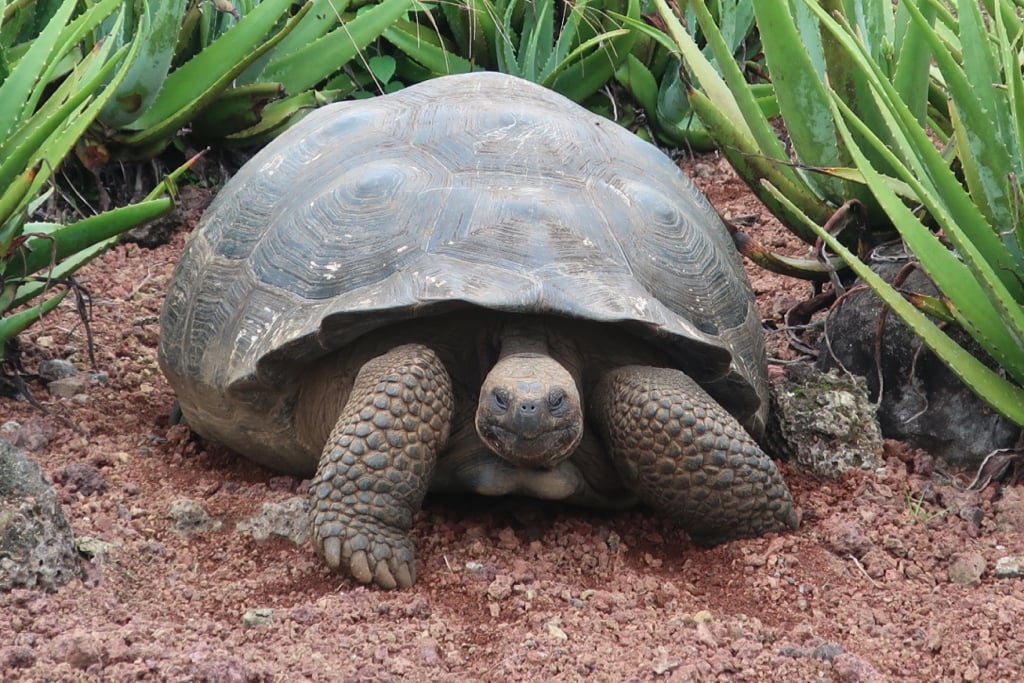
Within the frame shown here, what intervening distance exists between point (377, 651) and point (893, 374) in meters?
1.91

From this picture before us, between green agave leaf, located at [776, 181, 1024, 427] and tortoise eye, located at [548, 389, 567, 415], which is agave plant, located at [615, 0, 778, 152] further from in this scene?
tortoise eye, located at [548, 389, 567, 415]

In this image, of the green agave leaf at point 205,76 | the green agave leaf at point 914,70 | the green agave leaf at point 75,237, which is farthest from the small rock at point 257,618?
the green agave leaf at point 205,76

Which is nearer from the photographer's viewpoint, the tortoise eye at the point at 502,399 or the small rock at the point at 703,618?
the small rock at the point at 703,618

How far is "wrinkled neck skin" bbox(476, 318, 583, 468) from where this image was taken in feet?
9.84

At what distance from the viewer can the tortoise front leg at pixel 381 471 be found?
2.95 m

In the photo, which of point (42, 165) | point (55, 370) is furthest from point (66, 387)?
point (42, 165)

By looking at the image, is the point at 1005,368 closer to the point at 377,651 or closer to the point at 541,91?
the point at 541,91

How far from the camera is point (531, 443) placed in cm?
303

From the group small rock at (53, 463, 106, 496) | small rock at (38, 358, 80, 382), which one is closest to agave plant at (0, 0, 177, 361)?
small rock at (38, 358, 80, 382)

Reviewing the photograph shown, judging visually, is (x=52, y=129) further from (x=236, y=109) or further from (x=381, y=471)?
(x=236, y=109)

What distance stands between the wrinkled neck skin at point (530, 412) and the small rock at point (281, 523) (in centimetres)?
47

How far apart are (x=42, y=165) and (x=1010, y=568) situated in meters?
2.56

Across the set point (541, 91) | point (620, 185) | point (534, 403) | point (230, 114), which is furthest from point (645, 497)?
point (230, 114)

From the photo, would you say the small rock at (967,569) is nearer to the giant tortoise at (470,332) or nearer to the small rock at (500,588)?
the giant tortoise at (470,332)
